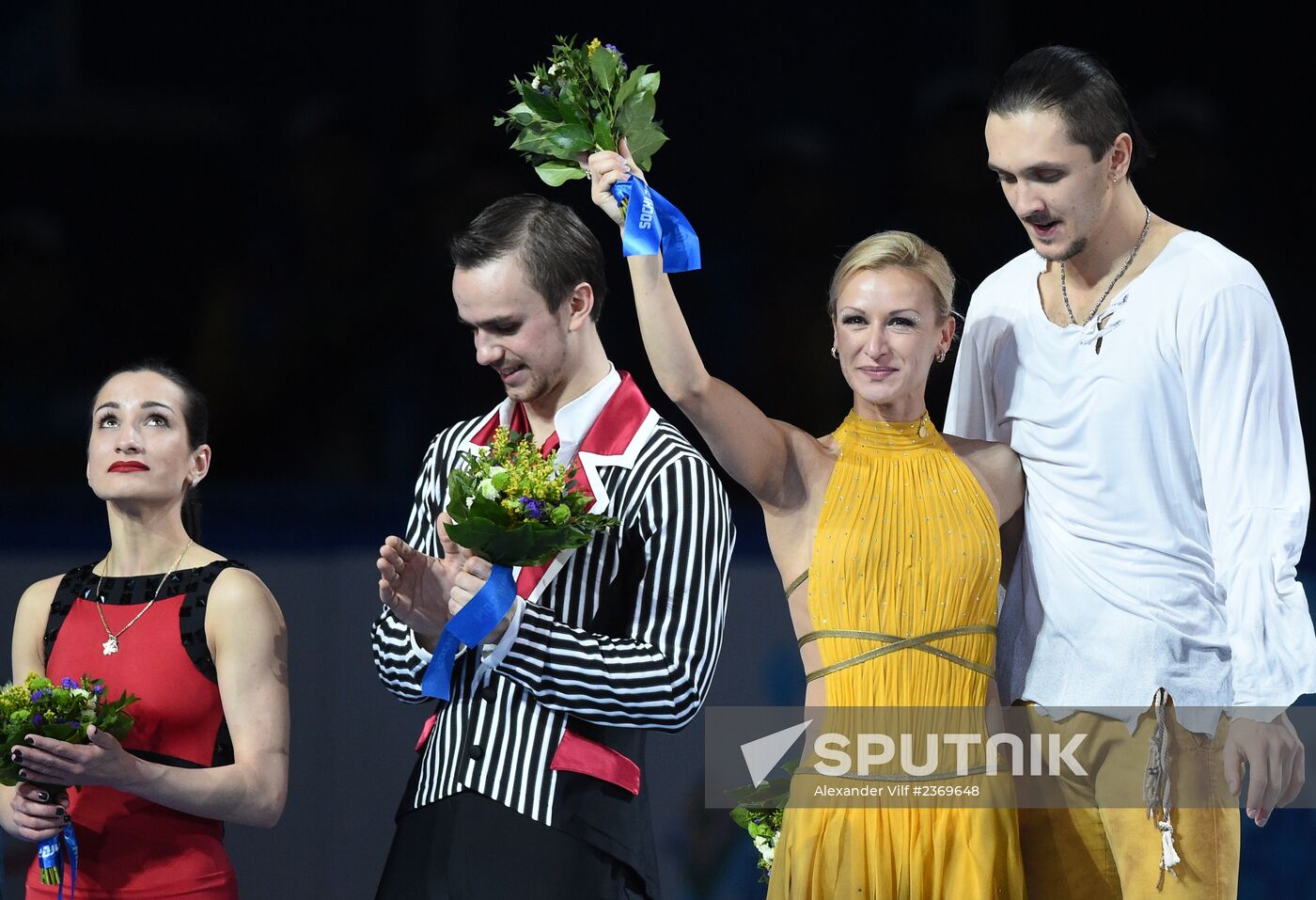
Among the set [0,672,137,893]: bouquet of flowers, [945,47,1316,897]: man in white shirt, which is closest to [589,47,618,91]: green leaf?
[945,47,1316,897]: man in white shirt

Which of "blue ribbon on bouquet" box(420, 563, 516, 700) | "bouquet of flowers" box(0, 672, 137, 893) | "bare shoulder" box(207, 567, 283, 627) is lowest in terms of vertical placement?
"bouquet of flowers" box(0, 672, 137, 893)

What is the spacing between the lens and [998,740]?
3.22 meters

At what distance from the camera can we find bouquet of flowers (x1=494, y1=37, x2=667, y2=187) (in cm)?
304

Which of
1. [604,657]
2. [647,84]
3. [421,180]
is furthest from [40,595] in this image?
[421,180]

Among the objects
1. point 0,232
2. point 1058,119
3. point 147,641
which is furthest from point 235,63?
point 1058,119

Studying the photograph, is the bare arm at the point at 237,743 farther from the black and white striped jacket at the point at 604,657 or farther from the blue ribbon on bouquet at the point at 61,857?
the black and white striped jacket at the point at 604,657

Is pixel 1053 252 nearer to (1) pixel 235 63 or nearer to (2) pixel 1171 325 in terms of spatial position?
(2) pixel 1171 325

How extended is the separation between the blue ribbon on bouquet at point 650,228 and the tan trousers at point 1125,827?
3.66ft

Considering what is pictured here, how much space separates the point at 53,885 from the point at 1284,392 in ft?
8.27

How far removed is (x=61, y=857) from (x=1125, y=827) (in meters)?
2.03

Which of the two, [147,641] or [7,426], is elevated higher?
[7,426]

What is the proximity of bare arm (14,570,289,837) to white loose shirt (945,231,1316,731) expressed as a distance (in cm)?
145

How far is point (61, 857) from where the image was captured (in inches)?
133

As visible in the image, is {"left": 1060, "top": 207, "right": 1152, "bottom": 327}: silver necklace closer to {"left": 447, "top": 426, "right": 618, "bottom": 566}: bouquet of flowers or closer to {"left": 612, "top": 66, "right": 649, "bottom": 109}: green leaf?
{"left": 612, "top": 66, "right": 649, "bottom": 109}: green leaf
